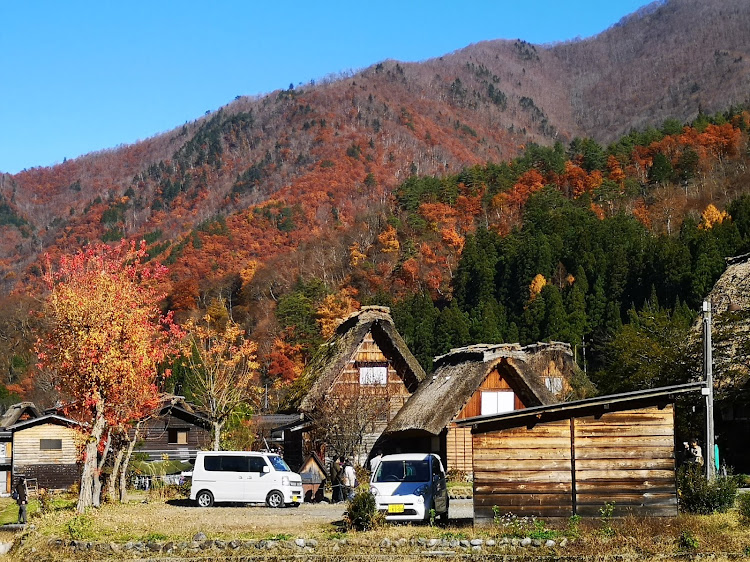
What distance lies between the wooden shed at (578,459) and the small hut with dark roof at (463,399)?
14.6 m

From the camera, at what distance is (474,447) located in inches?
782

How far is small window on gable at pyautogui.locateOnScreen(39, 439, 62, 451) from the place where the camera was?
4972 cm

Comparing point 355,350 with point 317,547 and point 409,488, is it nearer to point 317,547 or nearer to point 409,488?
point 409,488

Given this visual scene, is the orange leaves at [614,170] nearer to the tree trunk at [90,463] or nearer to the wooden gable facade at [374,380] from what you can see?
the wooden gable facade at [374,380]

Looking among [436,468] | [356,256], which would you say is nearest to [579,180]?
[356,256]

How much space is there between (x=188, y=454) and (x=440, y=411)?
19.4m

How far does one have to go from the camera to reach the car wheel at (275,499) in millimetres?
27391

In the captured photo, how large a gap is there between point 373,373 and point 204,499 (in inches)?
629

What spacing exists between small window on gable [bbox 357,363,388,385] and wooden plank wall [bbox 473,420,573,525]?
895 inches

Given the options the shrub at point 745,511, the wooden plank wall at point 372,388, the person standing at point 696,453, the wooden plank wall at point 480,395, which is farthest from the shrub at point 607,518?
the wooden plank wall at point 372,388

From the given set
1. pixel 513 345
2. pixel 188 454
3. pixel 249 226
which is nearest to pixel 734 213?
pixel 513 345

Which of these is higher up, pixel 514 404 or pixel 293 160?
pixel 293 160

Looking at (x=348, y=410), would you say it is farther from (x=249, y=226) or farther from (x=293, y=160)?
(x=293, y=160)

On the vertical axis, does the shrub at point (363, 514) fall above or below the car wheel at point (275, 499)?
above
